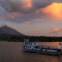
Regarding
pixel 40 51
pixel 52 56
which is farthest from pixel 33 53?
pixel 52 56

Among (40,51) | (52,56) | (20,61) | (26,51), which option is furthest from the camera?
(26,51)

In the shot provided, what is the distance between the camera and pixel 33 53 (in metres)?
48.2

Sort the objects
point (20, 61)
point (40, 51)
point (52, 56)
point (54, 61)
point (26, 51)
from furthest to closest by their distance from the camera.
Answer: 1. point (26, 51)
2. point (40, 51)
3. point (52, 56)
4. point (54, 61)
5. point (20, 61)

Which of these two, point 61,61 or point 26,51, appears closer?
point 61,61

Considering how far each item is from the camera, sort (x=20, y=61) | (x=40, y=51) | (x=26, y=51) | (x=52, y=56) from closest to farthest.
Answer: (x=20, y=61) → (x=52, y=56) → (x=40, y=51) → (x=26, y=51)

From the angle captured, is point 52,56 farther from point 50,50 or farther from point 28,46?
point 28,46

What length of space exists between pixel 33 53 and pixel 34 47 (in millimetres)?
1801

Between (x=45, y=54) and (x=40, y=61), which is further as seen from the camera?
(x=45, y=54)

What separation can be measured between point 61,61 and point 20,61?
7.37 metres

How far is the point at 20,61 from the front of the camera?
35562mm

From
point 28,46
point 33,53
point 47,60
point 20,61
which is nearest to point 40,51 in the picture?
point 33,53

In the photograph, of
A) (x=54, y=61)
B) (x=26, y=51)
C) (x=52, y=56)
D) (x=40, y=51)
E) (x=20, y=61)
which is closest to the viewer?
(x=20, y=61)

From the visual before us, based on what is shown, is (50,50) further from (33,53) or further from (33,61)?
(33,61)

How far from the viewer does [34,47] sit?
163 ft
